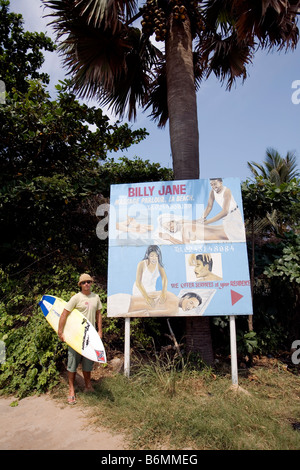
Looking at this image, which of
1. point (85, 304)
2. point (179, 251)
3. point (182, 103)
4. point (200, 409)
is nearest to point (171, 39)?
point (182, 103)

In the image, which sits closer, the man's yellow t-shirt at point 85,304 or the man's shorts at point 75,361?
the man's shorts at point 75,361

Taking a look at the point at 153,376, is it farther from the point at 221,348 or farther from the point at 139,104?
the point at 139,104

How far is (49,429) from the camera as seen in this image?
10.1 ft

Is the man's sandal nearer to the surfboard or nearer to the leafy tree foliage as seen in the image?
the surfboard

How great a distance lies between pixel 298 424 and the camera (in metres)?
3.09

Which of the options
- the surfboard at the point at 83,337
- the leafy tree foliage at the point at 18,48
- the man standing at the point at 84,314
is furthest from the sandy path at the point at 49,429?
the leafy tree foliage at the point at 18,48

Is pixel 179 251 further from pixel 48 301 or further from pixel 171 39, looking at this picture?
pixel 171 39

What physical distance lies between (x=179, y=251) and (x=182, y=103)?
9.18ft

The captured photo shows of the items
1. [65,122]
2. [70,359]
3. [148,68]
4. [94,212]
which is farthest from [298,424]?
[148,68]

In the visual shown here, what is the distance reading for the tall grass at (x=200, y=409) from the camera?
8.89ft

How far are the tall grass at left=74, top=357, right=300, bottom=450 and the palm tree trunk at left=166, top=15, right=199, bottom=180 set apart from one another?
334cm

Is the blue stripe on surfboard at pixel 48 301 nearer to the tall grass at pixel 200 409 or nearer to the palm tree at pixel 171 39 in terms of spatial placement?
the tall grass at pixel 200 409

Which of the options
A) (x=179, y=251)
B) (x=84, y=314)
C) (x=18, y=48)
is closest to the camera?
(x=84, y=314)

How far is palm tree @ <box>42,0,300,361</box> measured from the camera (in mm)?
4941
